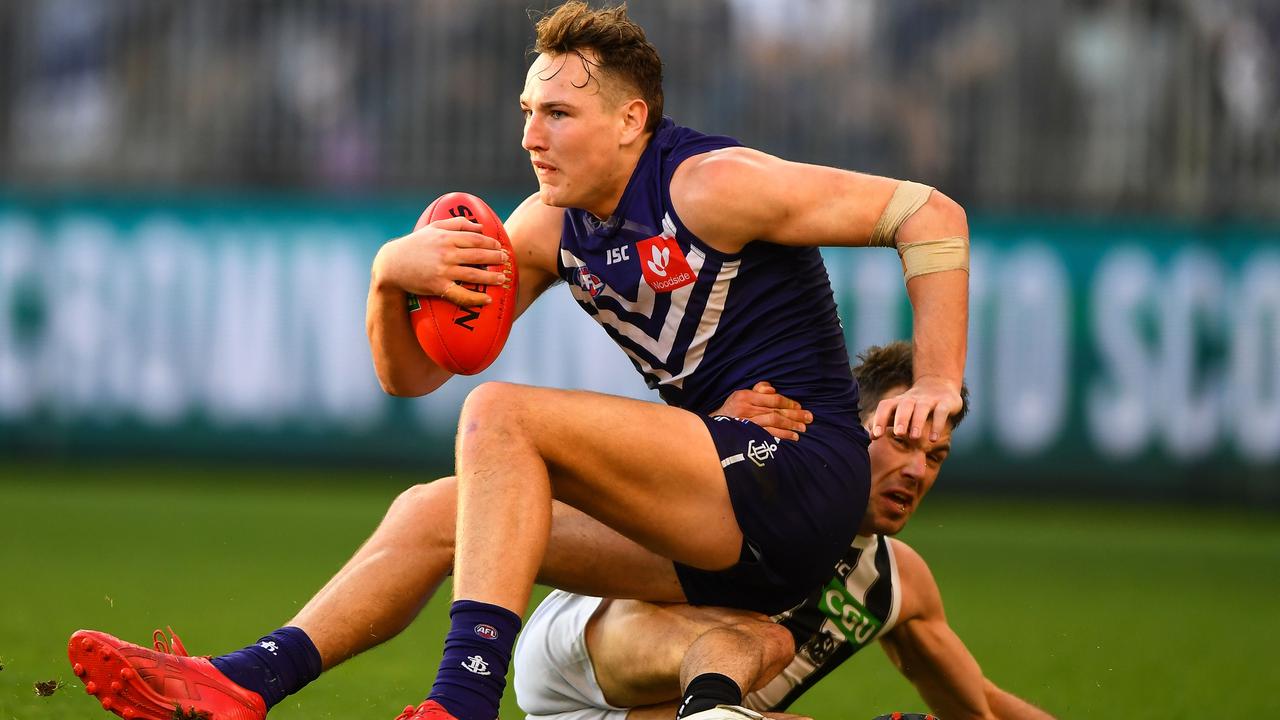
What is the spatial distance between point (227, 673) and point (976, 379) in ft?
24.7

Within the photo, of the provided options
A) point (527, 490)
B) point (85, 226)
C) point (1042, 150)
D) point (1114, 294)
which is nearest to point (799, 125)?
point (1042, 150)

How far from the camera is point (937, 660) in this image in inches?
184

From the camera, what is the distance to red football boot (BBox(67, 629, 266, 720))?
374 centimetres

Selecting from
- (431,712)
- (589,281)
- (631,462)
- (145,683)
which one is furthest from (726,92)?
(431,712)

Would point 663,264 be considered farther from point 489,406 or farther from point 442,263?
point 489,406

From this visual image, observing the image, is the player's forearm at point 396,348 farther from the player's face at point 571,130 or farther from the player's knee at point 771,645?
the player's knee at point 771,645

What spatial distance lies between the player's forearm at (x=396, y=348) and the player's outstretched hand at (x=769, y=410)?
32.0 inches

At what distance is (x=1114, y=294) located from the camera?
10.7 meters

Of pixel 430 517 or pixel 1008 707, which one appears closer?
pixel 430 517

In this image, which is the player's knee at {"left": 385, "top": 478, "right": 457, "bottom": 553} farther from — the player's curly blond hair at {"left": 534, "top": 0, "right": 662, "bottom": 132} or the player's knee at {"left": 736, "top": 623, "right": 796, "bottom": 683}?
the player's curly blond hair at {"left": 534, "top": 0, "right": 662, "bottom": 132}

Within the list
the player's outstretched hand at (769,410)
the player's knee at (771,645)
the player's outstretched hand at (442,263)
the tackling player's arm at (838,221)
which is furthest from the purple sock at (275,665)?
the tackling player's arm at (838,221)

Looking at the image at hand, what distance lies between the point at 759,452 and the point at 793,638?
0.64 meters

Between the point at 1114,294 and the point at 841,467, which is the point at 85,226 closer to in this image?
the point at 1114,294

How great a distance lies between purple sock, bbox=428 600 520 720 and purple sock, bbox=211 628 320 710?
0.57 meters
